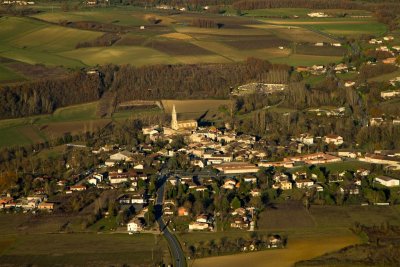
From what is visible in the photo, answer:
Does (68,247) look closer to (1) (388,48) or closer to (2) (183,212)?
(2) (183,212)

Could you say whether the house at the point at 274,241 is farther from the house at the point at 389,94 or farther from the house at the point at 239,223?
the house at the point at 389,94

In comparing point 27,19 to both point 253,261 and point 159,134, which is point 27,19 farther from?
point 253,261

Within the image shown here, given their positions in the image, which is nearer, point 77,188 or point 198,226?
point 198,226

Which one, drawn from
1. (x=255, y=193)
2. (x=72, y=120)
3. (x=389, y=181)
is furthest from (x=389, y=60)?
Result: (x=255, y=193)

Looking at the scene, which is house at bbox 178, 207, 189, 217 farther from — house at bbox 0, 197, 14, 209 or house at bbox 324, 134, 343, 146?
house at bbox 324, 134, 343, 146

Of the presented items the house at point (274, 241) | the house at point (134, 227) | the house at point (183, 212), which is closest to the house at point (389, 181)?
the house at point (274, 241)

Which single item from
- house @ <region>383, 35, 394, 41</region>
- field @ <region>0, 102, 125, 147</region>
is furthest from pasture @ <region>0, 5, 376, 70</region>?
field @ <region>0, 102, 125, 147</region>
